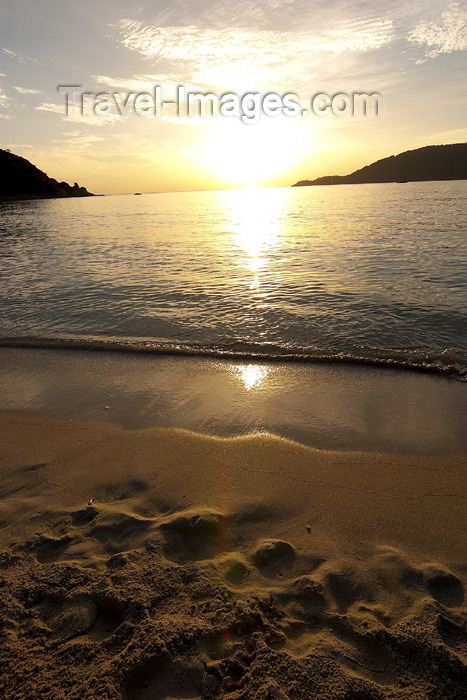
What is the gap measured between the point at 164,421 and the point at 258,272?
1060cm

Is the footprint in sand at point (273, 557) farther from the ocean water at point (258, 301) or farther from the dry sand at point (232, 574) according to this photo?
the ocean water at point (258, 301)

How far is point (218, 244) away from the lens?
22.9 m

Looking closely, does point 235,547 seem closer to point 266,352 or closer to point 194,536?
point 194,536

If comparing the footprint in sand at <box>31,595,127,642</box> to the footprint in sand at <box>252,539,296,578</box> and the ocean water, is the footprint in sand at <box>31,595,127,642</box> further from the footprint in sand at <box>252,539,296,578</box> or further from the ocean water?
the ocean water

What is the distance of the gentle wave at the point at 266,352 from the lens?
20.9ft

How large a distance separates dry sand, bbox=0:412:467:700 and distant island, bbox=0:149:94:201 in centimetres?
12415

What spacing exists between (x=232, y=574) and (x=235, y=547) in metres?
0.26

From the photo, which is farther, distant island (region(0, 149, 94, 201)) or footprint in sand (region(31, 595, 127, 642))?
distant island (region(0, 149, 94, 201))

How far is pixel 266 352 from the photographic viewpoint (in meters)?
7.15

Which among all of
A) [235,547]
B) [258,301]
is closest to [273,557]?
[235,547]

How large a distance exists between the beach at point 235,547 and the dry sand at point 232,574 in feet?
0.04

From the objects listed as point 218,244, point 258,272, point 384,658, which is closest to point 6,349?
point 384,658

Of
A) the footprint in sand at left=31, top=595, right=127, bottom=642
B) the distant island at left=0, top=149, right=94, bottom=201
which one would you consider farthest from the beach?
the distant island at left=0, top=149, right=94, bottom=201

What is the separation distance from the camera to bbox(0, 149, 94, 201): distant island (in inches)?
4218
